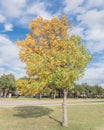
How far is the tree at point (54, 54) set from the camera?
19.7 m

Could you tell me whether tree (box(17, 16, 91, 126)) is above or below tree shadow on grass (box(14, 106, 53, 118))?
above

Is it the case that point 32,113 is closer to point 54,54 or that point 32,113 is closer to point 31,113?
point 31,113

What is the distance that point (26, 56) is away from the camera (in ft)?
69.2

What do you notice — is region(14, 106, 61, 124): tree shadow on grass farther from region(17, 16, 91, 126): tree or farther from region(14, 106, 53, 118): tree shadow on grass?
region(17, 16, 91, 126): tree

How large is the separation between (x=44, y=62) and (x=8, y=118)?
6815 millimetres

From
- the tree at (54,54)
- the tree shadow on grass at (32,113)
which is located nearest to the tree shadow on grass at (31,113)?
the tree shadow on grass at (32,113)

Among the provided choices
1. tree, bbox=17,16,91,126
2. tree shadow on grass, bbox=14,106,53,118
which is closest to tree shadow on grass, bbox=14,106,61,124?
tree shadow on grass, bbox=14,106,53,118

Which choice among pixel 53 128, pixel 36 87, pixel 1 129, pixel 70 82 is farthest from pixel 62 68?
pixel 1 129

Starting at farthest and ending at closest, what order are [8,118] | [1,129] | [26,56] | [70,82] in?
[8,118] → [26,56] → [70,82] → [1,129]

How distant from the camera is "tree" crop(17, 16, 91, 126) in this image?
774 inches

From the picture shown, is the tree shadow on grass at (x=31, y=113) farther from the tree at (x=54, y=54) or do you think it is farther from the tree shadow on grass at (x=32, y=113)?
the tree at (x=54, y=54)

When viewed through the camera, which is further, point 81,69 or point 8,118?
point 8,118

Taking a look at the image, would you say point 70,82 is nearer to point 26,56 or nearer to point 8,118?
point 26,56

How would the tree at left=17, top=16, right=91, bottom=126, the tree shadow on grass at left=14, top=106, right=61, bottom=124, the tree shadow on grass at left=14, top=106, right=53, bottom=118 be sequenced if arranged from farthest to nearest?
the tree shadow on grass at left=14, top=106, right=53, bottom=118
the tree shadow on grass at left=14, top=106, right=61, bottom=124
the tree at left=17, top=16, right=91, bottom=126
